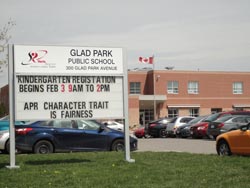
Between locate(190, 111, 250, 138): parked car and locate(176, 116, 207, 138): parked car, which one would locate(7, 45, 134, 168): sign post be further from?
locate(176, 116, 207, 138): parked car

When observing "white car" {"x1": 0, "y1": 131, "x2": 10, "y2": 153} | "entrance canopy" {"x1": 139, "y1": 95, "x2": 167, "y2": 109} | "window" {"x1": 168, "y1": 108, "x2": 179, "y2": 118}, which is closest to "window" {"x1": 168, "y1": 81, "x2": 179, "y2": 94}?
"window" {"x1": 168, "y1": 108, "x2": 179, "y2": 118}

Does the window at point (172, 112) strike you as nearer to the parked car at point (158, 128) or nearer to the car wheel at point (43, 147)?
the parked car at point (158, 128)

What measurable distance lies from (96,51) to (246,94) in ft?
219

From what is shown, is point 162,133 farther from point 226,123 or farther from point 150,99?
point 150,99

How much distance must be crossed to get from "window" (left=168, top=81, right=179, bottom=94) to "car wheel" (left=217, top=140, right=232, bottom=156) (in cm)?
5637

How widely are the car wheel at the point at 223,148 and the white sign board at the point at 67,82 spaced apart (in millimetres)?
3888

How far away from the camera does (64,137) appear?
17.9m

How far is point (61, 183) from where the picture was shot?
9.34 meters

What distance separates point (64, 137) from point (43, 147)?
0.82 metres

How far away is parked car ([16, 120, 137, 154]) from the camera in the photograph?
17672 millimetres

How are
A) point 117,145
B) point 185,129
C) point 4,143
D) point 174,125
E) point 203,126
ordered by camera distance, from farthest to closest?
point 174,125 → point 185,129 → point 203,126 → point 4,143 → point 117,145

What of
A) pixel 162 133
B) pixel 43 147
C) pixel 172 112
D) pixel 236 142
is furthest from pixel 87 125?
pixel 172 112

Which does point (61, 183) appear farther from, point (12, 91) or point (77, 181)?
point (12, 91)

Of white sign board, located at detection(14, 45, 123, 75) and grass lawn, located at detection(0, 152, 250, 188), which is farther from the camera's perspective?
white sign board, located at detection(14, 45, 123, 75)
